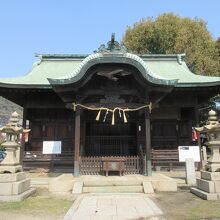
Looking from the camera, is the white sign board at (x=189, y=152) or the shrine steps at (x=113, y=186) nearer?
the shrine steps at (x=113, y=186)

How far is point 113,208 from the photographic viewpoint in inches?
302

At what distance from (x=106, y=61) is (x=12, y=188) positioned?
6.70m

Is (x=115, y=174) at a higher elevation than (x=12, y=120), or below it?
below

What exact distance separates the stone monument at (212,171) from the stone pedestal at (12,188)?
624 centimetres

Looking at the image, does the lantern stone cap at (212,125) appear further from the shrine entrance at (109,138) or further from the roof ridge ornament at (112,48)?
the shrine entrance at (109,138)

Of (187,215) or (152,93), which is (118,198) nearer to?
(187,215)

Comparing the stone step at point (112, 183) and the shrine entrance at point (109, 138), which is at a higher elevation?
the shrine entrance at point (109, 138)

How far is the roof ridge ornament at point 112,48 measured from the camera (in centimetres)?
1285

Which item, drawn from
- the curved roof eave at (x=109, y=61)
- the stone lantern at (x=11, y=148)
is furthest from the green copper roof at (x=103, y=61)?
the stone lantern at (x=11, y=148)

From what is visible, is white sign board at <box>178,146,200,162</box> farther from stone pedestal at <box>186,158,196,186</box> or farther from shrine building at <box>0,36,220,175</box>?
shrine building at <box>0,36,220,175</box>

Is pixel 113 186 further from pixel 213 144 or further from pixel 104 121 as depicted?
pixel 104 121

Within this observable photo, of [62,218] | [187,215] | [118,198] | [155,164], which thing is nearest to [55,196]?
[118,198]

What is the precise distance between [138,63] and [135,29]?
23.9 metres

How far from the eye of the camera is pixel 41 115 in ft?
56.5
